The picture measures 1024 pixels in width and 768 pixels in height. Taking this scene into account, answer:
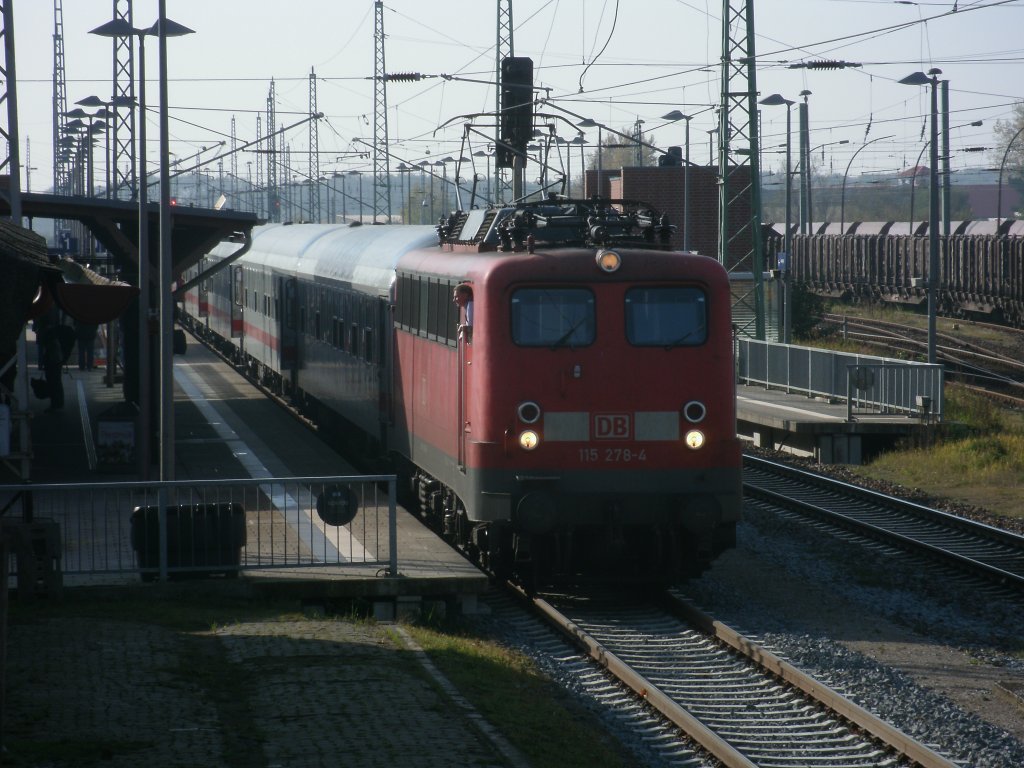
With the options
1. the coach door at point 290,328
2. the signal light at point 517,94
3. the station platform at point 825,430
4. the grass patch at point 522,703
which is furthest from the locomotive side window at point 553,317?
the coach door at point 290,328

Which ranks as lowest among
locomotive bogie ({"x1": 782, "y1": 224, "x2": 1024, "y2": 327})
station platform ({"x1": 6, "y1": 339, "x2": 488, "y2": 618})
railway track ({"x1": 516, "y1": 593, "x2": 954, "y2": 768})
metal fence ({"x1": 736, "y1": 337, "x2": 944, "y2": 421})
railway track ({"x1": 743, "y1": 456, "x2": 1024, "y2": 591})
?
railway track ({"x1": 516, "y1": 593, "x2": 954, "y2": 768})

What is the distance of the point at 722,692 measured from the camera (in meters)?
9.83

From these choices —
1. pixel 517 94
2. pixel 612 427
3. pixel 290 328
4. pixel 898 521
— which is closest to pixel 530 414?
pixel 612 427

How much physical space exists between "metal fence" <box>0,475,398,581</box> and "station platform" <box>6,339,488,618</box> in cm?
16

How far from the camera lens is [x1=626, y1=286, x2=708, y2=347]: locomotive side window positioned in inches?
476

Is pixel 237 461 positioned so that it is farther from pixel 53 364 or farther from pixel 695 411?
pixel 695 411

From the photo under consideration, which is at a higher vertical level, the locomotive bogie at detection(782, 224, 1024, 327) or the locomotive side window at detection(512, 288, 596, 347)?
the locomotive bogie at detection(782, 224, 1024, 327)

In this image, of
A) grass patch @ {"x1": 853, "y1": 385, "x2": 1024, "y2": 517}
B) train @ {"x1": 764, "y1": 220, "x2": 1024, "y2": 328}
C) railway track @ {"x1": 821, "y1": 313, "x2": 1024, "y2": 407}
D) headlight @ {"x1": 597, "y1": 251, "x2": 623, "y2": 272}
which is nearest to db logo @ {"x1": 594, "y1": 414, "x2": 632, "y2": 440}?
headlight @ {"x1": 597, "y1": 251, "x2": 623, "y2": 272}

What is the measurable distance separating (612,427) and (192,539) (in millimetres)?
3492

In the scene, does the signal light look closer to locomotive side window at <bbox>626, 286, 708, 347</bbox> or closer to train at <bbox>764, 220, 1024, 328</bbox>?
locomotive side window at <bbox>626, 286, 708, 347</bbox>

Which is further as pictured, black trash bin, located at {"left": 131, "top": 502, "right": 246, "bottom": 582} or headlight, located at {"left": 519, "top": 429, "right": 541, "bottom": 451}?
headlight, located at {"left": 519, "top": 429, "right": 541, "bottom": 451}

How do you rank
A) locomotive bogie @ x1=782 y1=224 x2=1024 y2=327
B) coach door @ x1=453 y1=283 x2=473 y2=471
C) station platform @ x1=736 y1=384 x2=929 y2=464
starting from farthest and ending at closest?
locomotive bogie @ x1=782 y1=224 x2=1024 y2=327 < station platform @ x1=736 y1=384 x2=929 y2=464 < coach door @ x1=453 y1=283 x2=473 y2=471

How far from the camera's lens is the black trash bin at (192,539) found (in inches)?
458

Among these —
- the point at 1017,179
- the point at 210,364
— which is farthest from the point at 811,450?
the point at 1017,179
